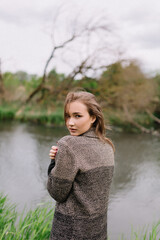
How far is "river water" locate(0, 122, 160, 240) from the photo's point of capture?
2.54 m

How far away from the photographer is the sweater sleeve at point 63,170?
97cm

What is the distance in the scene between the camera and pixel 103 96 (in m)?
6.93

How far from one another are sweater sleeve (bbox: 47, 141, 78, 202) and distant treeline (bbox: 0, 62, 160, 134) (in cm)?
564

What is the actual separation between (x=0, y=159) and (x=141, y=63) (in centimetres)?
458

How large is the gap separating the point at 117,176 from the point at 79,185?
2.65 m

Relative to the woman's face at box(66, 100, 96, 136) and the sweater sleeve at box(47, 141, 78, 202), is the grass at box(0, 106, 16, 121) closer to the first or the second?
the woman's face at box(66, 100, 96, 136)

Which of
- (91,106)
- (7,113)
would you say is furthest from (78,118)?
(7,113)

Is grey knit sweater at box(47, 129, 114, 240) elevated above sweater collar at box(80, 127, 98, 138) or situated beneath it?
situated beneath

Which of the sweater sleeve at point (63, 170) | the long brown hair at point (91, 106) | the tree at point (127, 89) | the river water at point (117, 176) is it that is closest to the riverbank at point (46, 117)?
the tree at point (127, 89)

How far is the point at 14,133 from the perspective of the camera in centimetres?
604

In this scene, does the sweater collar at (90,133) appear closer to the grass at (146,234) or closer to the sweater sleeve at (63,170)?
the sweater sleeve at (63,170)

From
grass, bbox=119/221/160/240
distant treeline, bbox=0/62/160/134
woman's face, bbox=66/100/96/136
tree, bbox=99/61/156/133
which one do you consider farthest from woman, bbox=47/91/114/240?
tree, bbox=99/61/156/133

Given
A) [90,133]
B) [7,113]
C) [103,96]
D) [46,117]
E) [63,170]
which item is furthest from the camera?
[7,113]

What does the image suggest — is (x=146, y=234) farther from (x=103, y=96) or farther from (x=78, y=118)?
(x=103, y=96)
